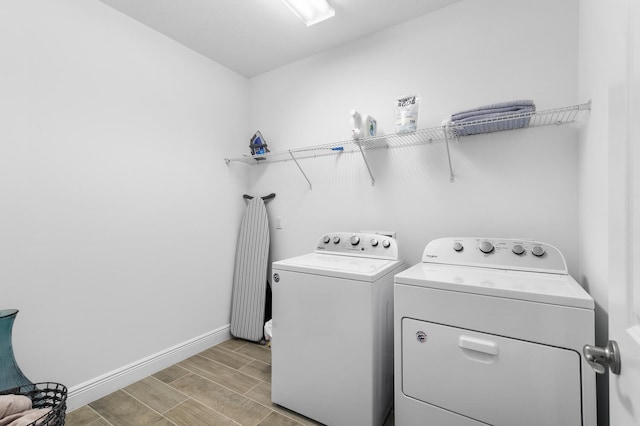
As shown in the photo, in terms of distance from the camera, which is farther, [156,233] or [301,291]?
[156,233]

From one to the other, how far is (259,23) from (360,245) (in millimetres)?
1693

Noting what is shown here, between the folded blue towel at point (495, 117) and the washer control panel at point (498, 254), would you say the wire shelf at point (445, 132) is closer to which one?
the folded blue towel at point (495, 117)

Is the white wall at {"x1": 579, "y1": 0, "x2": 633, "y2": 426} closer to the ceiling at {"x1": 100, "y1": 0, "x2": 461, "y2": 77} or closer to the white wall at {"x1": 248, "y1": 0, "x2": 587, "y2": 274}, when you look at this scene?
the white wall at {"x1": 248, "y1": 0, "x2": 587, "y2": 274}

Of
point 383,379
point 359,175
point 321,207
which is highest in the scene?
point 359,175

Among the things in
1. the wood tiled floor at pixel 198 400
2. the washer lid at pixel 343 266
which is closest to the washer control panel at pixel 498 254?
the washer lid at pixel 343 266

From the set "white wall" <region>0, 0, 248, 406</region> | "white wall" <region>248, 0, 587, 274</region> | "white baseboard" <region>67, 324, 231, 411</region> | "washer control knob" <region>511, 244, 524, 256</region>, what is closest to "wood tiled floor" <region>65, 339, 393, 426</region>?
"white baseboard" <region>67, 324, 231, 411</region>

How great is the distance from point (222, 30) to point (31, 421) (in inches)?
93.5

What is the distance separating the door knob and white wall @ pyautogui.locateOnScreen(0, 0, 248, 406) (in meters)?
2.24

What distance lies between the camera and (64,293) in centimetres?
163

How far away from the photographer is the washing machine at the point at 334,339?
→ 1.38 m

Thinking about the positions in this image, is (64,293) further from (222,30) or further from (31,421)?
(222,30)

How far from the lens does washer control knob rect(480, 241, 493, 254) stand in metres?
1.50

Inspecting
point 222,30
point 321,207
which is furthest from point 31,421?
point 222,30

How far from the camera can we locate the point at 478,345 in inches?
43.7
